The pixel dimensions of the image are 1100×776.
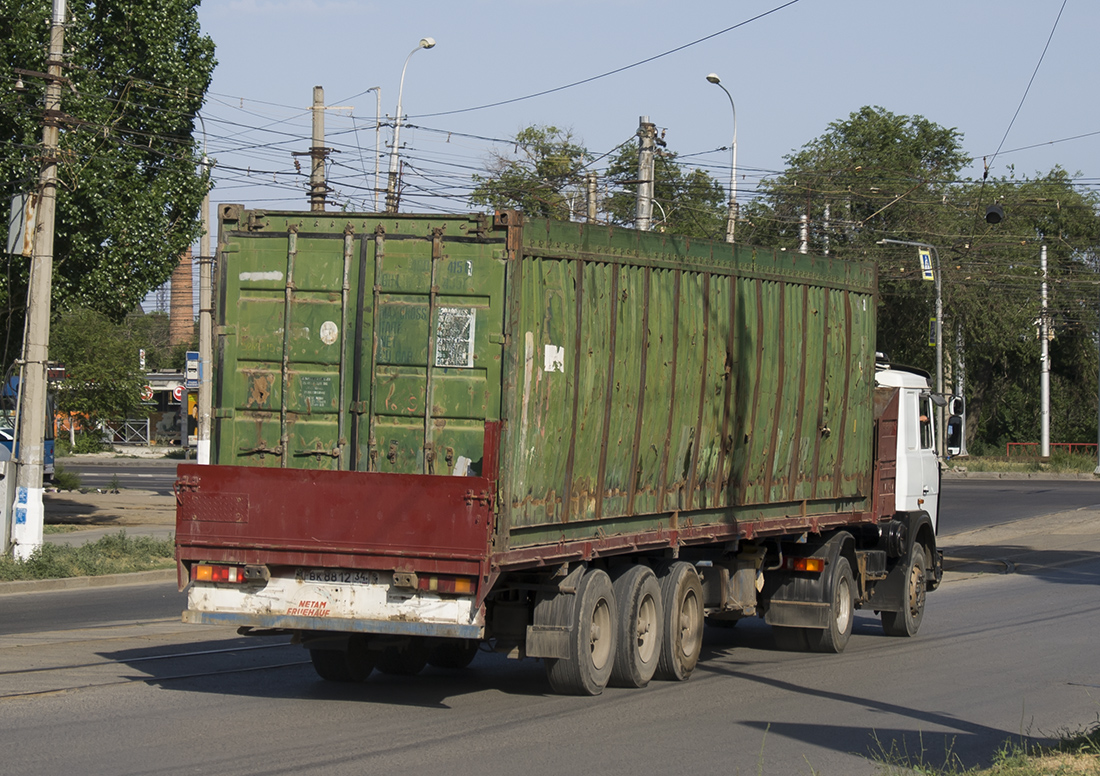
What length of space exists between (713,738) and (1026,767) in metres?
2.03

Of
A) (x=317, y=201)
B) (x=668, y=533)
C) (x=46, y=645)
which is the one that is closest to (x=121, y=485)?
(x=317, y=201)

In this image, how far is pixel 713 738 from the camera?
8.22 meters

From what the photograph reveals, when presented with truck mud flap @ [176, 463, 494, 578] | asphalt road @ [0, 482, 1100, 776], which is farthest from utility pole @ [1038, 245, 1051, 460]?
truck mud flap @ [176, 463, 494, 578]

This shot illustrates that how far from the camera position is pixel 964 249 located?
56.2m

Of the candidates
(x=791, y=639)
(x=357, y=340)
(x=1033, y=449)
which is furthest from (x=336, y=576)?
(x=1033, y=449)

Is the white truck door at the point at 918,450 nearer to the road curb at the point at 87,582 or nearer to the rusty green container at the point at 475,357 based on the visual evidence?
the rusty green container at the point at 475,357

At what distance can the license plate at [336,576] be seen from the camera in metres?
8.62

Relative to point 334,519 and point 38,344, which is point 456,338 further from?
point 38,344

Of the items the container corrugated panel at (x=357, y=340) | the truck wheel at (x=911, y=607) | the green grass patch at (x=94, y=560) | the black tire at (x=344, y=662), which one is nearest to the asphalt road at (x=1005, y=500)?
the truck wheel at (x=911, y=607)

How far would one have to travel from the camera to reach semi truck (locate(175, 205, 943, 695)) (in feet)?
28.1

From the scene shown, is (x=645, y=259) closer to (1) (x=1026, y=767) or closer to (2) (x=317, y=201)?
(1) (x=1026, y=767)

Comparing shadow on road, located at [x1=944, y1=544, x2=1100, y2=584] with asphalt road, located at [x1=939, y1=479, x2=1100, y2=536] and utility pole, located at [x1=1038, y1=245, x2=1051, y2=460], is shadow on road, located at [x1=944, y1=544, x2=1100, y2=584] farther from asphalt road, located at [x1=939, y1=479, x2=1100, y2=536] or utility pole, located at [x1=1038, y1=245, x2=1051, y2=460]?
utility pole, located at [x1=1038, y1=245, x2=1051, y2=460]

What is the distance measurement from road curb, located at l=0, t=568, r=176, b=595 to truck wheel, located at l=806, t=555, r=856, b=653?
9.09 m

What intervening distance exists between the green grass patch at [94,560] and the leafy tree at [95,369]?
12.8m
